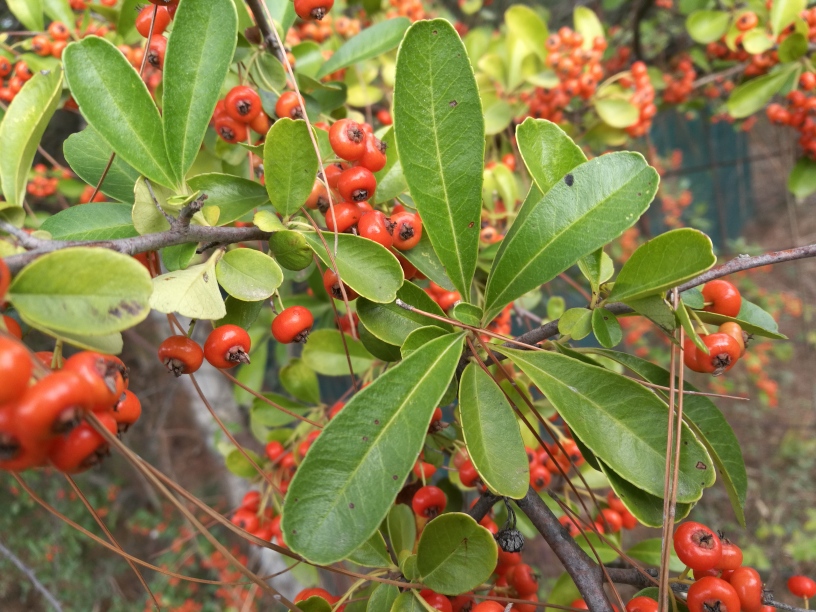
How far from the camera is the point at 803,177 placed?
220 centimetres

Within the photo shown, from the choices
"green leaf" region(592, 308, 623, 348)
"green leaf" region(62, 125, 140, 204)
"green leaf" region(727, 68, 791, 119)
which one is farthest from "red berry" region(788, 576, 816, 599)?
"green leaf" region(727, 68, 791, 119)

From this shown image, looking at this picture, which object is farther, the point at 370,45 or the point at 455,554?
the point at 370,45

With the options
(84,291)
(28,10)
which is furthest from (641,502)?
(28,10)

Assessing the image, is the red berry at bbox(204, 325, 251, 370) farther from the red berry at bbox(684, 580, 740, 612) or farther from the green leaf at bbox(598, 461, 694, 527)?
the red berry at bbox(684, 580, 740, 612)

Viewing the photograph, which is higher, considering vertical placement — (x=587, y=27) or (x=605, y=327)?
(x=587, y=27)

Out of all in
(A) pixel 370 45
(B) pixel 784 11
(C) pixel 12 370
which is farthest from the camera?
(B) pixel 784 11

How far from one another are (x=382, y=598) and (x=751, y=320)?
0.90 m

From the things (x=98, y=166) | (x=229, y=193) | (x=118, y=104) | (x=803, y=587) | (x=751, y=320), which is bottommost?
(x=803, y=587)

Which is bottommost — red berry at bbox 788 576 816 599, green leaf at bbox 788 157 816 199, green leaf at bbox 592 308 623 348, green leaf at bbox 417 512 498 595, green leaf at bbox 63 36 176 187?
red berry at bbox 788 576 816 599

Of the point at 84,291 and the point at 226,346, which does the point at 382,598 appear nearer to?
the point at 226,346

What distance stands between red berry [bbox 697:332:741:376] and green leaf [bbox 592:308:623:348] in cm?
14

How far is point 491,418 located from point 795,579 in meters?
0.94

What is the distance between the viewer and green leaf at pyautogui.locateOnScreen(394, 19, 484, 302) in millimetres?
819

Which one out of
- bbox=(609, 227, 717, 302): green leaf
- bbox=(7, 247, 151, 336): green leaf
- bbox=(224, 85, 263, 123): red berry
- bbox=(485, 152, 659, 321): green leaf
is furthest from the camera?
bbox=(224, 85, 263, 123): red berry
